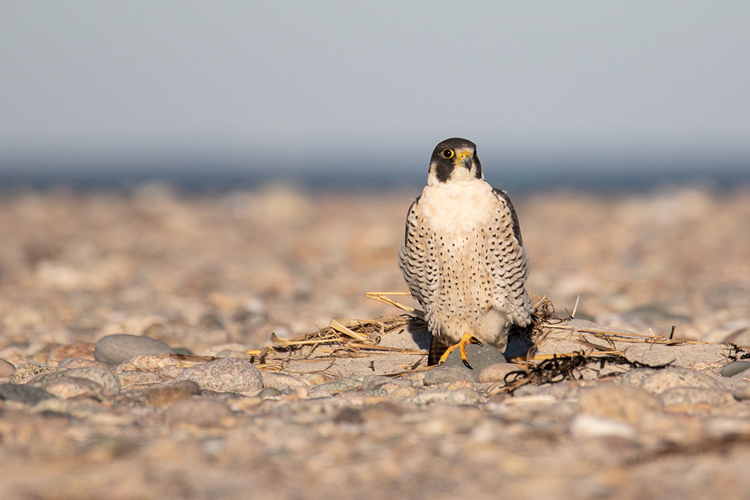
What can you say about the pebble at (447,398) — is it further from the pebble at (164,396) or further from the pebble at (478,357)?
the pebble at (164,396)

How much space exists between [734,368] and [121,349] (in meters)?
3.75

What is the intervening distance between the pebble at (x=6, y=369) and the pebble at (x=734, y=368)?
4.10 meters

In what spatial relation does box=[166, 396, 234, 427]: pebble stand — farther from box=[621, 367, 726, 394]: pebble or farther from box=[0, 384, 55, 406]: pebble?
box=[621, 367, 726, 394]: pebble

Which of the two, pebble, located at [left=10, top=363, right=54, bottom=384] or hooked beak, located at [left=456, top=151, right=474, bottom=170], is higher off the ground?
hooked beak, located at [left=456, top=151, right=474, bottom=170]

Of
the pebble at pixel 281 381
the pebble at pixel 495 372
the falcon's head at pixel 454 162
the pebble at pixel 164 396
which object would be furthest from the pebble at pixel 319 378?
the falcon's head at pixel 454 162

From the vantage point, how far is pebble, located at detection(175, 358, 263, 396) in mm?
3994

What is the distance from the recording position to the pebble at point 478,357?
4.39 metres

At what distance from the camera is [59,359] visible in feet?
16.6

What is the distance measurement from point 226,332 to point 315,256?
662cm

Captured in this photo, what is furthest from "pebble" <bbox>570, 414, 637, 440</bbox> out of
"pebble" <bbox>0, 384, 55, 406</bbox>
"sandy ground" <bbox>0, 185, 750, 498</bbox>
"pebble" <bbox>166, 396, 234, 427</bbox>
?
"pebble" <bbox>0, 384, 55, 406</bbox>

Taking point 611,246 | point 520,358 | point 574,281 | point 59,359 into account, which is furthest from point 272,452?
point 611,246

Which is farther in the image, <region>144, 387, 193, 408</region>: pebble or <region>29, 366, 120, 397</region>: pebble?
<region>29, 366, 120, 397</region>: pebble

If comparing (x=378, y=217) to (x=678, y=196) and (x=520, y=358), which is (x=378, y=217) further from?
(x=520, y=358)

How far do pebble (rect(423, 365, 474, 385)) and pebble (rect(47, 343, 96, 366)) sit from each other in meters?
2.45
